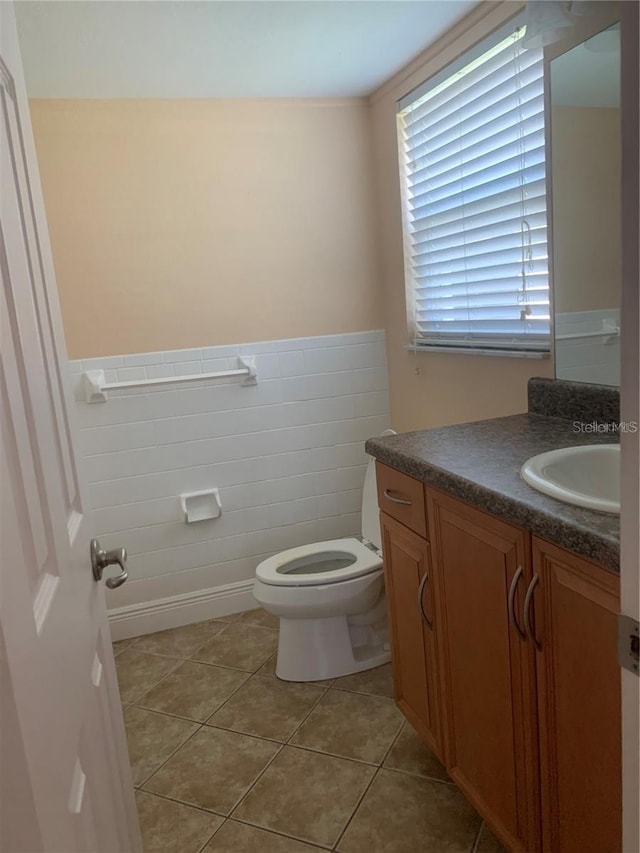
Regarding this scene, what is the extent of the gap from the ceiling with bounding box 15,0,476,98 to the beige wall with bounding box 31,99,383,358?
13cm

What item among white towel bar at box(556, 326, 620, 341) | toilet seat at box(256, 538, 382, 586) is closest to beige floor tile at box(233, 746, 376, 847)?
toilet seat at box(256, 538, 382, 586)

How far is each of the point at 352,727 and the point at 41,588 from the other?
1.59 meters

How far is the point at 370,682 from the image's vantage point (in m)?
2.30

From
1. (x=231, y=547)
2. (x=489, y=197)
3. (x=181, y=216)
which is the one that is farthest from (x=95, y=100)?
(x=231, y=547)

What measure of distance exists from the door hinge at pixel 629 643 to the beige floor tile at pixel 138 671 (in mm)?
2097

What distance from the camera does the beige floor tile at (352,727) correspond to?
1960mm

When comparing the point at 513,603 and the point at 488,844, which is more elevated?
the point at 513,603

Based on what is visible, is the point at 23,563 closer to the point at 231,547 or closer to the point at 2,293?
the point at 2,293

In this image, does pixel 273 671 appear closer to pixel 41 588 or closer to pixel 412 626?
pixel 412 626

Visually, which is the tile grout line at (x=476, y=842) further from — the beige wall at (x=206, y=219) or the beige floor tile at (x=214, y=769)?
the beige wall at (x=206, y=219)

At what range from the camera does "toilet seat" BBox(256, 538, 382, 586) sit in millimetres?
2236

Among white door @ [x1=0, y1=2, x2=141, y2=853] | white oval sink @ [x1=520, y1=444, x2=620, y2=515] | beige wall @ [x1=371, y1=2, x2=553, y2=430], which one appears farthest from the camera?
beige wall @ [x1=371, y1=2, x2=553, y2=430]

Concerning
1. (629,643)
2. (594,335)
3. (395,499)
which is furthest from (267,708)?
(629,643)

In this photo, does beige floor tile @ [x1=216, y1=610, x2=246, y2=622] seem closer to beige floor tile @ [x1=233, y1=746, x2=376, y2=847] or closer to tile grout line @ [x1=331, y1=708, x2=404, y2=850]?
beige floor tile @ [x1=233, y1=746, x2=376, y2=847]
